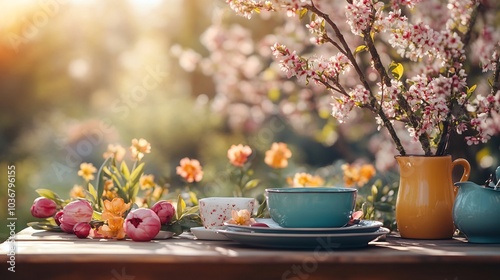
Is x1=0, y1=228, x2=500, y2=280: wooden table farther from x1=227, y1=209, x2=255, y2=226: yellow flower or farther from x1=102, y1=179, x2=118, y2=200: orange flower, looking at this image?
x1=102, y1=179, x2=118, y2=200: orange flower

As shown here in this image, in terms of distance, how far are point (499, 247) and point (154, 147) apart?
6.78m

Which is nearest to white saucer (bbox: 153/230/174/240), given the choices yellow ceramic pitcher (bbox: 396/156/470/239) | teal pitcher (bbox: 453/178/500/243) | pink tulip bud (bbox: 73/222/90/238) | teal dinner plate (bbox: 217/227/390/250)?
pink tulip bud (bbox: 73/222/90/238)

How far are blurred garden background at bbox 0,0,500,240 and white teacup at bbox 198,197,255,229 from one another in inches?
24.8

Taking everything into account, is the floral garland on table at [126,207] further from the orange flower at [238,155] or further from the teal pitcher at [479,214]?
the teal pitcher at [479,214]

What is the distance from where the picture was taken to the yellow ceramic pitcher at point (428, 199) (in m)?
1.95

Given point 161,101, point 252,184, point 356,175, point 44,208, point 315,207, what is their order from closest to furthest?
point 315,207
point 44,208
point 252,184
point 356,175
point 161,101

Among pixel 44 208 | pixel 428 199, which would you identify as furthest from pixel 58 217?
pixel 428 199

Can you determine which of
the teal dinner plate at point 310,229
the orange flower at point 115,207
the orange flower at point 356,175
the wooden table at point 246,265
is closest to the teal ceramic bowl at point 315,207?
the teal dinner plate at point 310,229

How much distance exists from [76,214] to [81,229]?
0.32 ft

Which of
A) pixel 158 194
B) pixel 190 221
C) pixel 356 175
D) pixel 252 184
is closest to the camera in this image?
pixel 190 221

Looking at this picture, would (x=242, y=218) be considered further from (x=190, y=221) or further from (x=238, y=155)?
(x=238, y=155)

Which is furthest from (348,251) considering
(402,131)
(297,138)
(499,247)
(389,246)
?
(297,138)

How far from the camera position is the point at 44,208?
7.28 feet

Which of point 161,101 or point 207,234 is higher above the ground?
point 161,101
